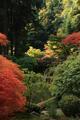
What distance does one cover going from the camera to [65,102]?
14945mm

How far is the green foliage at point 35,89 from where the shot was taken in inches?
583

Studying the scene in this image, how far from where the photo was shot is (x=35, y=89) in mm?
14938

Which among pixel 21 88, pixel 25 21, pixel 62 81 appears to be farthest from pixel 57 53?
pixel 21 88

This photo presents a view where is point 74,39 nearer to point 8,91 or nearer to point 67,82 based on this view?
point 67,82

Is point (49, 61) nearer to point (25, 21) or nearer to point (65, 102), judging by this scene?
point (25, 21)

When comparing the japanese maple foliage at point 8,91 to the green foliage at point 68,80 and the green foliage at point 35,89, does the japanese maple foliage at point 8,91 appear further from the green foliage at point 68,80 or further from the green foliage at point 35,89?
the green foliage at point 68,80

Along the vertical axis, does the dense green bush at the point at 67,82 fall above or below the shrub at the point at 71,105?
above

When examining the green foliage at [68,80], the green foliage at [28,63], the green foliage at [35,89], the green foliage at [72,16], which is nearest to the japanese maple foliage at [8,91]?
the green foliage at [35,89]

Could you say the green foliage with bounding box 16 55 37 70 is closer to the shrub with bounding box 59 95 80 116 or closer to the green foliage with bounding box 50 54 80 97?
the green foliage with bounding box 50 54 80 97

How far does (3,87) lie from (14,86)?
0.47m

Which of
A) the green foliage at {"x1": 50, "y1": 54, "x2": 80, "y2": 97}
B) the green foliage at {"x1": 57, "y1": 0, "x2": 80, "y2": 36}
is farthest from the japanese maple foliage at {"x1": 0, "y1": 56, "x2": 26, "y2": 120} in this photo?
the green foliage at {"x1": 57, "y1": 0, "x2": 80, "y2": 36}

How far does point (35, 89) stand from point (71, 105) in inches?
55.3

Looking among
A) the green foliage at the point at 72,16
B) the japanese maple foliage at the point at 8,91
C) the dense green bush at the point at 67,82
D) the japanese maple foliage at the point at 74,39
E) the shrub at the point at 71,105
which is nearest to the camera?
the japanese maple foliage at the point at 8,91

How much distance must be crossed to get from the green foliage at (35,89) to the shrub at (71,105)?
3.29ft
